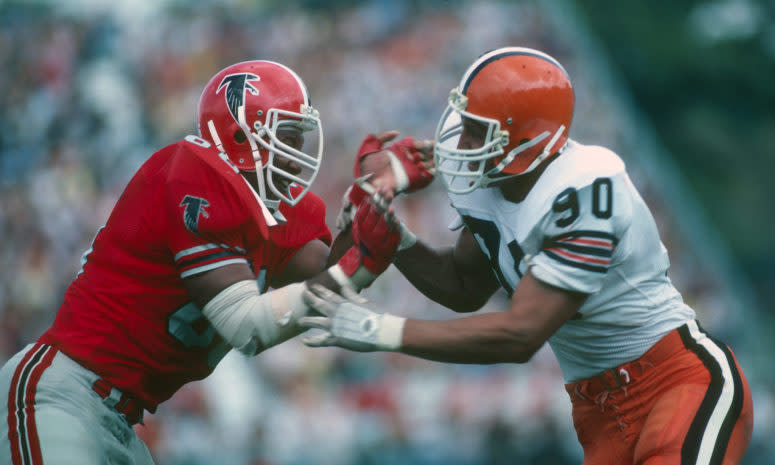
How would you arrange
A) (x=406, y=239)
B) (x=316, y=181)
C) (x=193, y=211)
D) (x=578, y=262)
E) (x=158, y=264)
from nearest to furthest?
(x=578, y=262) → (x=193, y=211) → (x=158, y=264) → (x=406, y=239) → (x=316, y=181)

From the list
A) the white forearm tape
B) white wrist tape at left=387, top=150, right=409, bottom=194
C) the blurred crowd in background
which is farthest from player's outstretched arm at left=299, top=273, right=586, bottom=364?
the blurred crowd in background

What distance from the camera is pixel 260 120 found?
131 inches

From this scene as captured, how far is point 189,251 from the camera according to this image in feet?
10.1

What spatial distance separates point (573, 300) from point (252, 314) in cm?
101

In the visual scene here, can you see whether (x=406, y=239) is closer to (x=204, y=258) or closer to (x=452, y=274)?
(x=452, y=274)

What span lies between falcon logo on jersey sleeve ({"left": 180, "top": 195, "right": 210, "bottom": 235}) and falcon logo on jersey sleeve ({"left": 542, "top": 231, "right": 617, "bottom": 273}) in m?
1.10

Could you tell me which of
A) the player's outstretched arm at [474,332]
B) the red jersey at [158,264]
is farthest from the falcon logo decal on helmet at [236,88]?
the player's outstretched arm at [474,332]

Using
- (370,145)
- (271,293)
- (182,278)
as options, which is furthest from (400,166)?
(182,278)

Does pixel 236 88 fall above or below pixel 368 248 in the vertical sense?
above

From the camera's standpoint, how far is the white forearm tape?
10.1ft

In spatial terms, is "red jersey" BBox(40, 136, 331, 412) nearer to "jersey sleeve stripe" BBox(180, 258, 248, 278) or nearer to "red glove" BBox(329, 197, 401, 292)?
"jersey sleeve stripe" BBox(180, 258, 248, 278)

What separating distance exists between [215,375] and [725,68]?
412 inches

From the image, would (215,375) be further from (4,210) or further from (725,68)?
(725,68)

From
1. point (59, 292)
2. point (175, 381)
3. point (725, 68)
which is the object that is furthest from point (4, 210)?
point (725, 68)
